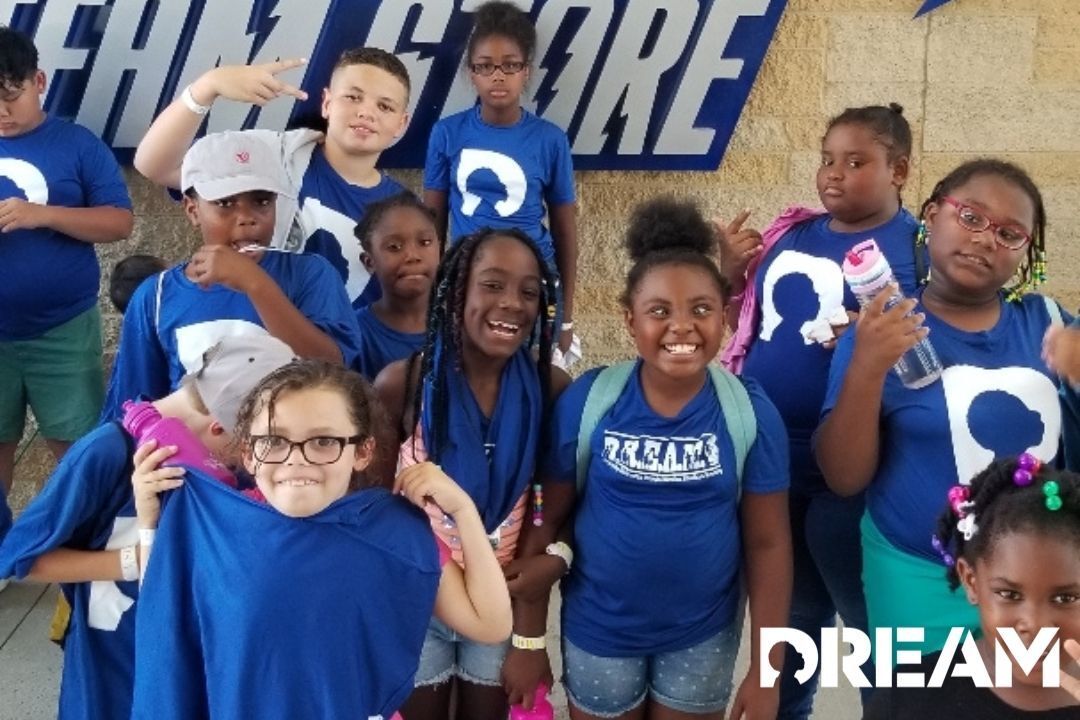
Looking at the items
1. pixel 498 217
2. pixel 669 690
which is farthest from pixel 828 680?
pixel 498 217

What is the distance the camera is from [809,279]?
220 cm

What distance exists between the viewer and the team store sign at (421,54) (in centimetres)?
352

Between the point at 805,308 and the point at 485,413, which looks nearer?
the point at 485,413

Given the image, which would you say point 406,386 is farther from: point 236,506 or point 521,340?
point 236,506

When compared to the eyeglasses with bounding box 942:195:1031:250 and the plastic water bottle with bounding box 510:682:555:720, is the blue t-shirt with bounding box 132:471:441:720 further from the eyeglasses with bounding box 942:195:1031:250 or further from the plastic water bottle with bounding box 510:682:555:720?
the eyeglasses with bounding box 942:195:1031:250

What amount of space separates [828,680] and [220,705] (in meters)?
1.80

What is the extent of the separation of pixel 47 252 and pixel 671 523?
216 centimetres

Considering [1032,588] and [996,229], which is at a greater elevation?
[996,229]

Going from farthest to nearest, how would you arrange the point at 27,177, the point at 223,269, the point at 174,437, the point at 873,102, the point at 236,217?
the point at 873,102 < the point at 27,177 < the point at 236,217 < the point at 223,269 < the point at 174,437

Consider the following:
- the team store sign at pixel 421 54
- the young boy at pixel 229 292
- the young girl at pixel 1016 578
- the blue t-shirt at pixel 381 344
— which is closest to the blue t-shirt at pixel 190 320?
the young boy at pixel 229 292

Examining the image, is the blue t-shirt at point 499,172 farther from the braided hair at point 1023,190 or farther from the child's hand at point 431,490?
the child's hand at point 431,490

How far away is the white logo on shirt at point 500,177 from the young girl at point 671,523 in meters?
1.35

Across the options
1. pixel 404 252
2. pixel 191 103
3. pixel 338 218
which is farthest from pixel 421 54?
pixel 404 252

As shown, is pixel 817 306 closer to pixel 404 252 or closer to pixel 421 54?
pixel 404 252
